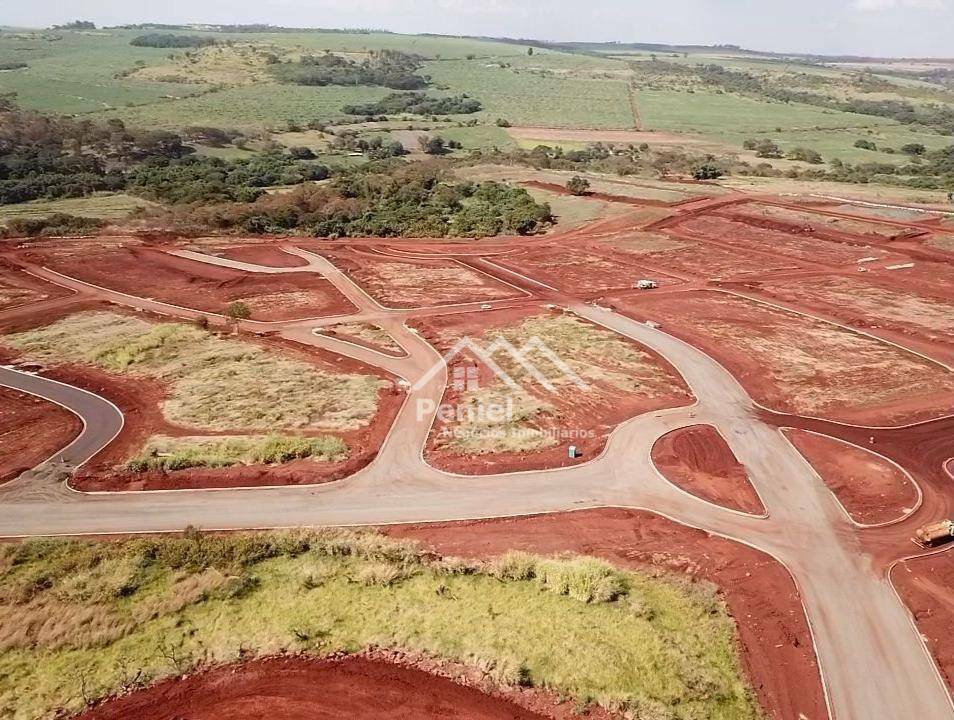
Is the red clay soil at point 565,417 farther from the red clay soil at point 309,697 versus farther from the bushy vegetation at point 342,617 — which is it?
the red clay soil at point 309,697

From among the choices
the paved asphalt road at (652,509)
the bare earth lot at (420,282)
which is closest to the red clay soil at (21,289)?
the paved asphalt road at (652,509)

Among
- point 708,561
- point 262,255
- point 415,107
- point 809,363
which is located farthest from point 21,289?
point 415,107

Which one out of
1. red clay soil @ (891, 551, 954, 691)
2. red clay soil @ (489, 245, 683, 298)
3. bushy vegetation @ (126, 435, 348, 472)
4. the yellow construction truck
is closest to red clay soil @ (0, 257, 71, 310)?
bushy vegetation @ (126, 435, 348, 472)

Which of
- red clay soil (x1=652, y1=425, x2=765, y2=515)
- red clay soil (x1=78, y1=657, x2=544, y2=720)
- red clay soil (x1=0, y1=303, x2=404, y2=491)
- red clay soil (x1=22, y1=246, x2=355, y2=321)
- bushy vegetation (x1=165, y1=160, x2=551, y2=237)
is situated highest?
bushy vegetation (x1=165, y1=160, x2=551, y2=237)

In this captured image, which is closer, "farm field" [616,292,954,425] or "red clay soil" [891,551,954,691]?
"red clay soil" [891,551,954,691]

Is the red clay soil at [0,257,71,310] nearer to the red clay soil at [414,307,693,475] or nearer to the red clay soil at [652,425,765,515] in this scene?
the red clay soil at [414,307,693,475]

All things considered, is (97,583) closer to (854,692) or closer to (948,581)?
(854,692)

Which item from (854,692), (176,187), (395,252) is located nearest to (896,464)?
(854,692)

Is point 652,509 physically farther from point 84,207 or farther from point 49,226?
point 84,207
